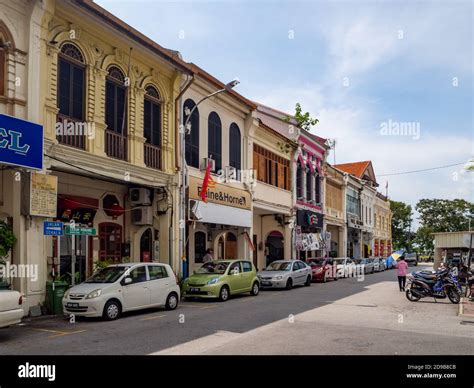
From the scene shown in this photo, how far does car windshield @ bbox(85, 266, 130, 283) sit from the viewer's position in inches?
562

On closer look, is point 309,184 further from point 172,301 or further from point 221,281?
point 172,301

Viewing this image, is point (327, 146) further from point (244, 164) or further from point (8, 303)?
point (8, 303)

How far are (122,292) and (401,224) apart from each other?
2970 inches

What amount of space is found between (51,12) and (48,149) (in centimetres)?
400

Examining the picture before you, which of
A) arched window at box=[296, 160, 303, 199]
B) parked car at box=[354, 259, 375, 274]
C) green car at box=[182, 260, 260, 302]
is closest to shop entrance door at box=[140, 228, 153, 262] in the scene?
green car at box=[182, 260, 260, 302]

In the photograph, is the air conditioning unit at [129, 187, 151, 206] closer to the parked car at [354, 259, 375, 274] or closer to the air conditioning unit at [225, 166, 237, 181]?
the air conditioning unit at [225, 166, 237, 181]

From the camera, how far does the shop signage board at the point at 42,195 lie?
1434 cm

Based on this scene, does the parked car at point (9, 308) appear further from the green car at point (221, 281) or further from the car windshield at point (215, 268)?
Result: the car windshield at point (215, 268)

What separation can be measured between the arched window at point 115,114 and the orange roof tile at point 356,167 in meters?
41.5

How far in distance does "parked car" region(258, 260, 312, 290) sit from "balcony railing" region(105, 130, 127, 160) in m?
8.63

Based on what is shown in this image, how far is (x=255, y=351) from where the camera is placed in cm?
954

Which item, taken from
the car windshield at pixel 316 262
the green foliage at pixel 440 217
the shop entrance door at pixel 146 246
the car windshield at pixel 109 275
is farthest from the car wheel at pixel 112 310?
the green foliage at pixel 440 217

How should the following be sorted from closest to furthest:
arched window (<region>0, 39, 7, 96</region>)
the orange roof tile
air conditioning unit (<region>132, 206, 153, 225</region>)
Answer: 1. arched window (<region>0, 39, 7, 96</region>)
2. air conditioning unit (<region>132, 206, 153, 225</region>)
3. the orange roof tile

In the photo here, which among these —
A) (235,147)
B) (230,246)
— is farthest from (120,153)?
(230,246)
